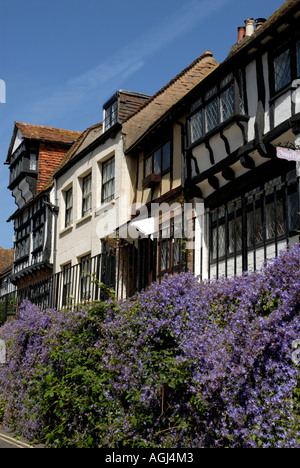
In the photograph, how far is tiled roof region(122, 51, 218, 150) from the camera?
19.8 meters

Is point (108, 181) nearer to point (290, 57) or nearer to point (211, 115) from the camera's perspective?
point (211, 115)

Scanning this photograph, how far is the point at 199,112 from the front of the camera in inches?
597

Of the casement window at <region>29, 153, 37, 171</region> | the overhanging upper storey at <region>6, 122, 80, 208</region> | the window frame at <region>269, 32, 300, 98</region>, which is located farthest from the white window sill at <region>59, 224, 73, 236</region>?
the window frame at <region>269, 32, 300, 98</region>

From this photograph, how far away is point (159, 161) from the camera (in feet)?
58.1

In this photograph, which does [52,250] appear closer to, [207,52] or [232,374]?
[207,52]

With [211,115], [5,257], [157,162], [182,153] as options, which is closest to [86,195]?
[157,162]

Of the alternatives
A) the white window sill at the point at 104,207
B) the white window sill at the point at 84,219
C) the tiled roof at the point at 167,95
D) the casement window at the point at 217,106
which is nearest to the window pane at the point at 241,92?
the casement window at the point at 217,106

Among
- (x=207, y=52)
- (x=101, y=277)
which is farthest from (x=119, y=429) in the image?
(x=207, y=52)

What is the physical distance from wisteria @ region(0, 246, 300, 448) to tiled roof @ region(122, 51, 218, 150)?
1120cm

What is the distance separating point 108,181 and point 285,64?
9575 millimetres

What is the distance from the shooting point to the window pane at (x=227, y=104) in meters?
13.7

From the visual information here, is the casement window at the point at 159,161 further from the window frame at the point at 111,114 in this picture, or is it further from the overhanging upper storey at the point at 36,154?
the overhanging upper storey at the point at 36,154

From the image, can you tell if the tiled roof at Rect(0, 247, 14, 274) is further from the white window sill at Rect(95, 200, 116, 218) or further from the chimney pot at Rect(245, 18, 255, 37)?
the chimney pot at Rect(245, 18, 255, 37)
